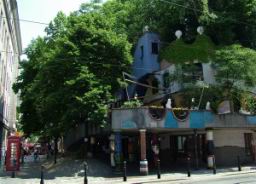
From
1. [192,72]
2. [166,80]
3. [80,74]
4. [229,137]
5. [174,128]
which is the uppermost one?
[192,72]

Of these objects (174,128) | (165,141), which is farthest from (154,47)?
(174,128)

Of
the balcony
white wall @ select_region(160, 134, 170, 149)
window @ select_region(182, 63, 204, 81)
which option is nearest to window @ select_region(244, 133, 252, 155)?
the balcony

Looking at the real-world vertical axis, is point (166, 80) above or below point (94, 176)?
above

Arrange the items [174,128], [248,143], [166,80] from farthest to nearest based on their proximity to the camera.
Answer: [166,80]
[248,143]
[174,128]

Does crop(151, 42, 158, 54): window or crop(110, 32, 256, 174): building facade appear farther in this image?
crop(151, 42, 158, 54): window

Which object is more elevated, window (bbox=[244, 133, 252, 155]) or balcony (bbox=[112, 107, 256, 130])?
balcony (bbox=[112, 107, 256, 130])

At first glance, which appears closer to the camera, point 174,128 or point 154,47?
point 174,128

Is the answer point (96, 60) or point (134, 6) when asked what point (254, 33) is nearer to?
point (134, 6)

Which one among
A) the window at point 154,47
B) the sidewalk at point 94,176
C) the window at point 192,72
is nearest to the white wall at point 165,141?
the window at point 192,72

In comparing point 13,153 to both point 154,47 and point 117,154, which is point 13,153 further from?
point 154,47

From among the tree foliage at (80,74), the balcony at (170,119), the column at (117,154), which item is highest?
the tree foliage at (80,74)

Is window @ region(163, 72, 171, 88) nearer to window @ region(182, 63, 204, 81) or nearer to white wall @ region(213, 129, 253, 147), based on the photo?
window @ region(182, 63, 204, 81)

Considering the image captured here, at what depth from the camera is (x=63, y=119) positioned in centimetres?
2641

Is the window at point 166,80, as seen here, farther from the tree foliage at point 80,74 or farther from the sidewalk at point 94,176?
the sidewalk at point 94,176
